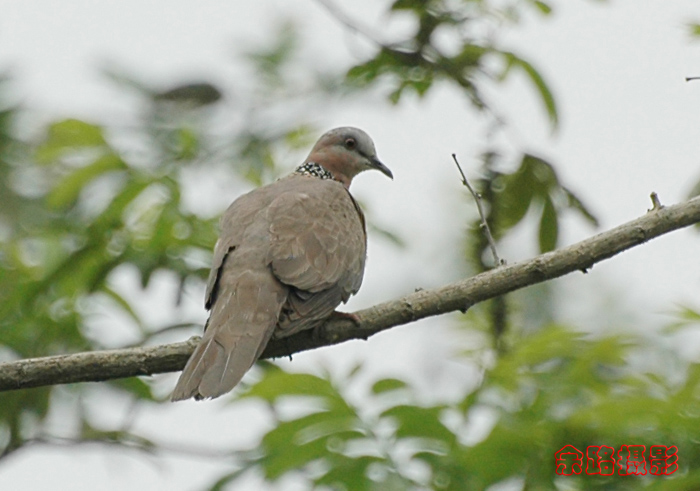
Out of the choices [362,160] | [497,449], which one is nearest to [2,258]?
[362,160]

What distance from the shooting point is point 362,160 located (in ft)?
20.4

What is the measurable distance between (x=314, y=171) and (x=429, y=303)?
2.11 meters

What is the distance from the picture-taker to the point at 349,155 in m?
6.23

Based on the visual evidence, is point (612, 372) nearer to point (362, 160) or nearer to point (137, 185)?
point (362, 160)

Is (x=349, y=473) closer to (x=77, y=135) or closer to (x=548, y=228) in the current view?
(x=548, y=228)

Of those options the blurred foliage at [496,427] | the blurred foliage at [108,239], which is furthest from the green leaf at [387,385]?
the blurred foliage at [108,239]

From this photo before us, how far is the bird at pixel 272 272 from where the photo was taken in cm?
409

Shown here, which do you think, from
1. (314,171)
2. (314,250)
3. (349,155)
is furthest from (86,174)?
(349,155)

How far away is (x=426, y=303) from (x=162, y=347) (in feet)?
3.22

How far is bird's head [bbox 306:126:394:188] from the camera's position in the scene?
6207 mm

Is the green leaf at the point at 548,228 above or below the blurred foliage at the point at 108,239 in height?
above

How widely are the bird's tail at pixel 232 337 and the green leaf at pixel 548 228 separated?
110 centimetres

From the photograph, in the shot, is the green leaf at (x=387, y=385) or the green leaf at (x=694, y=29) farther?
the green leaf at (x=387, y=385)

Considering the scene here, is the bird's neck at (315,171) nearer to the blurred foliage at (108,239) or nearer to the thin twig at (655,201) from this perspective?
the blurred foliage at (108,239)
